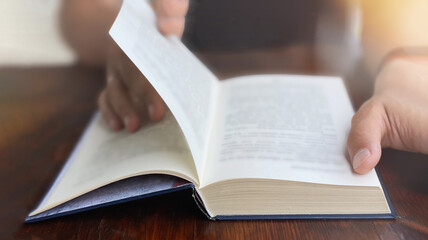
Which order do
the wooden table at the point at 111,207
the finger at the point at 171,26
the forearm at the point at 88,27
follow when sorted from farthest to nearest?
the forearm at the point at 88,27 → the finger at the point at 171,26 → the wooden table at the point at 111,207

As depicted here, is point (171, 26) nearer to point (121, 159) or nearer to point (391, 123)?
point (121, 159)

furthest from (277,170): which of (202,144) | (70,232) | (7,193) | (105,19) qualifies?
(105,19)

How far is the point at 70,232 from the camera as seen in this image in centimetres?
48

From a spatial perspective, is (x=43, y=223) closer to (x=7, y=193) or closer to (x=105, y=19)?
(x=7, y=193)

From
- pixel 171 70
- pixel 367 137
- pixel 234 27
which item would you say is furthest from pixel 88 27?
pixel 367 137

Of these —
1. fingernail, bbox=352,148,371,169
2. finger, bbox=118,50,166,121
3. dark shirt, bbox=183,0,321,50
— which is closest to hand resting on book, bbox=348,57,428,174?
fingernail, bbox=352,148,371,169

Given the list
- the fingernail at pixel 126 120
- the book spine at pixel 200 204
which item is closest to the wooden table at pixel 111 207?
the book spine at pixel 200 204

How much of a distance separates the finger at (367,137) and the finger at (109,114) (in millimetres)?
375

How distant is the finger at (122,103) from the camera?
635mm

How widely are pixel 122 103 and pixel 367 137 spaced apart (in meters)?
0.40

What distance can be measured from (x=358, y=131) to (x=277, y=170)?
4.9 inches

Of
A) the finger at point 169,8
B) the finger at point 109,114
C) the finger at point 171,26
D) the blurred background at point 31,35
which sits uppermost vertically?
the finger at point 169,8

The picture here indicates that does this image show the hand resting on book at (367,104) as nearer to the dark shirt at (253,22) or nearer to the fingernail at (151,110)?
the fingernail at (151,110)

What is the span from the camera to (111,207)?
0.51 metres
